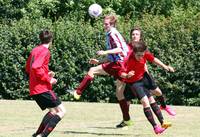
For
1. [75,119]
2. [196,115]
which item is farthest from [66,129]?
[196,115]

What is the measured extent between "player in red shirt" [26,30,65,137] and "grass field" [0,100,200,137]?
903 millimetres

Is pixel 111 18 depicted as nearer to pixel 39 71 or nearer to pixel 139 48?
pixel 139 48

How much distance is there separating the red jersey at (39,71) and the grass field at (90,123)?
1.15 metres

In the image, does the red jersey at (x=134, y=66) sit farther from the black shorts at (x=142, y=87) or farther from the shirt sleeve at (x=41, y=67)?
the shirt sleeve at (x=41, y=67)

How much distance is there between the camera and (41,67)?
33.2 feet

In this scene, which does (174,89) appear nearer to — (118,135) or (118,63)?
(118,63)

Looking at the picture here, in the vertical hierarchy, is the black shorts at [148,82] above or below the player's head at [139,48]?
below

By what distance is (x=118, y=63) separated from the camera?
12969mm

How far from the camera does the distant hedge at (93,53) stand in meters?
22.0

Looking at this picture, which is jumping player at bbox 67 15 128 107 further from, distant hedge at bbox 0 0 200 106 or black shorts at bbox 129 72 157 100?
distant hedge at bbox 0 0 200 106

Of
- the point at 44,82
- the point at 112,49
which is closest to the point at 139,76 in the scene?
the point at 112,49

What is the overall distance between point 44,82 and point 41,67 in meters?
0.29

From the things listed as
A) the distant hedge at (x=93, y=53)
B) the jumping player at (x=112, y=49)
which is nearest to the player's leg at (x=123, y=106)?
the jumping player at (x=112, y=49)

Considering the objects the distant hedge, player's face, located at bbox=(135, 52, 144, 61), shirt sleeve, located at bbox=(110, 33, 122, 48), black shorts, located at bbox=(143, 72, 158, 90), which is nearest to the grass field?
black shorts, located at bbox=(143, 72, 158, 90)
